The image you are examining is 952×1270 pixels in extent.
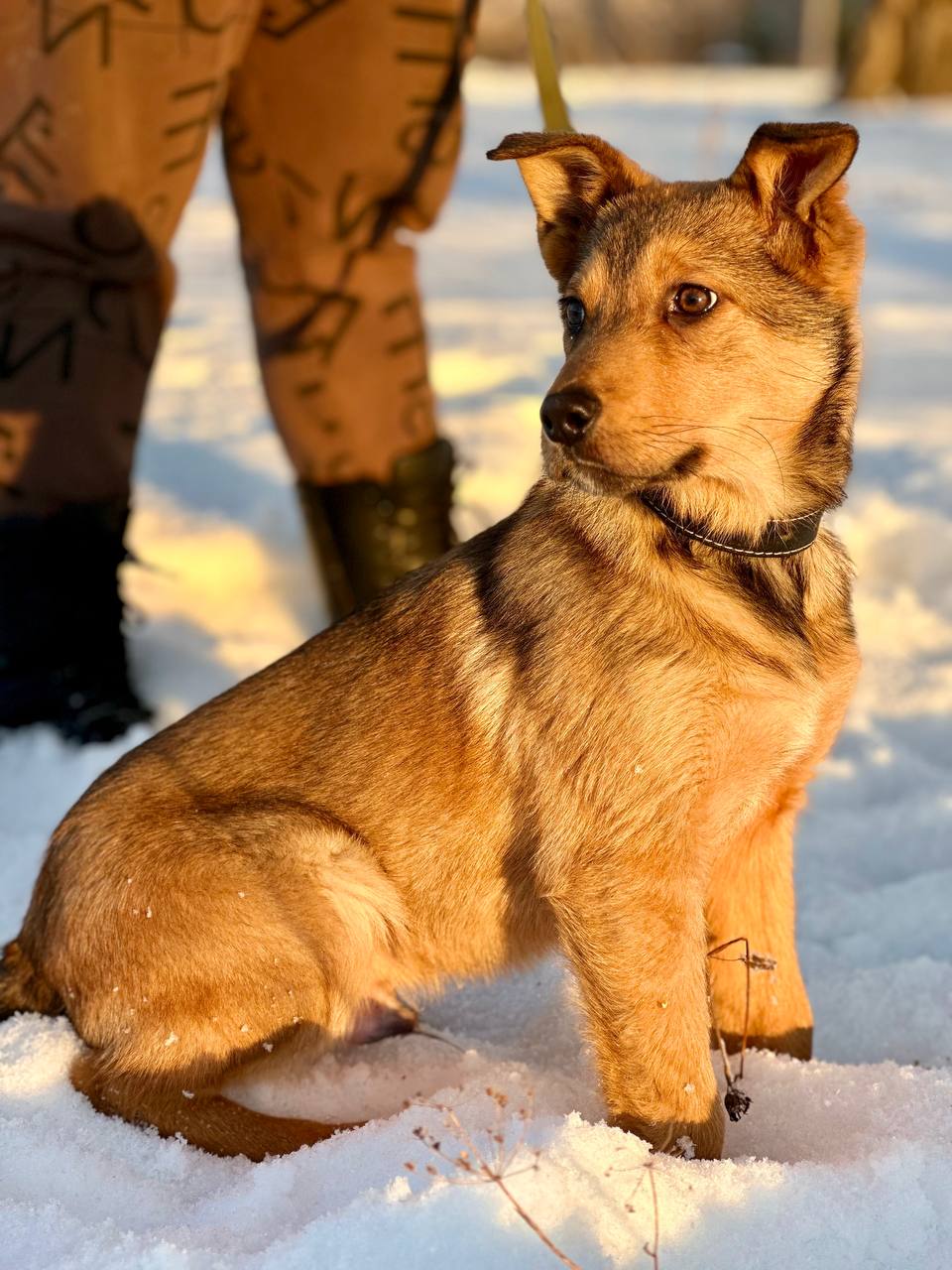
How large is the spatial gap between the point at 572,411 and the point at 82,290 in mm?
1960

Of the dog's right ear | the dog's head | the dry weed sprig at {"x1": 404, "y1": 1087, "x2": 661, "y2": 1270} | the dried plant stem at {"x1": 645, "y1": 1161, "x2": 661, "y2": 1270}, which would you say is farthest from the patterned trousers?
the dried plant stem at {"x1": 645, "y1": 1161, "x2": 661, "y2": 1270}

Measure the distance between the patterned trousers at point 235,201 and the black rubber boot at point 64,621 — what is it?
0.08 metres

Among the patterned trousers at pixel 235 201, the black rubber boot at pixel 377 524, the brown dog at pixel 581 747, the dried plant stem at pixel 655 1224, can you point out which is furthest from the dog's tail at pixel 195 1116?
the black rubber boot at pixel 377 524

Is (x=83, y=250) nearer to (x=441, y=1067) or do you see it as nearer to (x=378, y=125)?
(x=378, y=125)

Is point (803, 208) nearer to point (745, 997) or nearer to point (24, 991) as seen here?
point (745, 997)

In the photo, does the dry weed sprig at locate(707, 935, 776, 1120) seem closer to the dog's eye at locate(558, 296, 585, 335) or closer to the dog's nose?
the dog's nose

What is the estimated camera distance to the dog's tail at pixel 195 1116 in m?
2.59

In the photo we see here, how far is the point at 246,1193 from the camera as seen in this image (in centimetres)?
234

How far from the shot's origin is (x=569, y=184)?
2.84 metres

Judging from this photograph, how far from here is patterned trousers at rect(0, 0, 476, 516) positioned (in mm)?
3598

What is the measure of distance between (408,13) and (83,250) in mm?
1151

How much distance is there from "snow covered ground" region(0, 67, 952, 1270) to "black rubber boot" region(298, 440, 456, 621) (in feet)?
1.39

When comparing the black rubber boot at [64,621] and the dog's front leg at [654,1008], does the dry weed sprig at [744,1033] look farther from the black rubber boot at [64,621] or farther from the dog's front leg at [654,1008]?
the black rubber boot at [64,621]

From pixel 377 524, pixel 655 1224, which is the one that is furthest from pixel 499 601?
pixel 377 524
